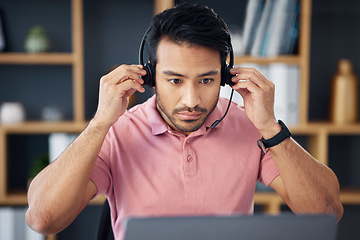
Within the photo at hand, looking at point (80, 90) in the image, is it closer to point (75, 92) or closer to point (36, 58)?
point (75, 92)

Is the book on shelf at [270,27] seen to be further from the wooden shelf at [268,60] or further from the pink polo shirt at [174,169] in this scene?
the pink polo shirt at [174,169]

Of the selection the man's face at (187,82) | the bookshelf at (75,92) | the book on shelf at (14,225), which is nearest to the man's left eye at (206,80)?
the man's face at (187,82)

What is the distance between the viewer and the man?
1.27 metres

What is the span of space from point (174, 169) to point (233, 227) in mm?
623

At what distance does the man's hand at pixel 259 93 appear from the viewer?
4.30 feet

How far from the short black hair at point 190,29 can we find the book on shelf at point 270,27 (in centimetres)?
130

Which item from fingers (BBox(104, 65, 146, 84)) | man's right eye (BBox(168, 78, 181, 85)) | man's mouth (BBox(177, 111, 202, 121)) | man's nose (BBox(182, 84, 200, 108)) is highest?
fingers (BBox(104, 65, 146, 84))

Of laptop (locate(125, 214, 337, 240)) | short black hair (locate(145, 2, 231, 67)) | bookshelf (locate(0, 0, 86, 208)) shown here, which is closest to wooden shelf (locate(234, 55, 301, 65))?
bookshelf (locate(0, 0, 86, 208))

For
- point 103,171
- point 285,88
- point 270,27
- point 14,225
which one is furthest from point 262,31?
point 14,225

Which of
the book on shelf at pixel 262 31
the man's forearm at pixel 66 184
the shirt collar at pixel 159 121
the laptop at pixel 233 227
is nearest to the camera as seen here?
the laptop at pixel 233 227

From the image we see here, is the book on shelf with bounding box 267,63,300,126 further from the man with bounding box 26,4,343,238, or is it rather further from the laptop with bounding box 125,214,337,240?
the laptop with bounding box 125,214,337,240

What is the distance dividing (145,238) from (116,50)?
220cm

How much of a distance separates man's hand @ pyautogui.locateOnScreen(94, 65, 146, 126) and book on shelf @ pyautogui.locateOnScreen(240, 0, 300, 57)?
146 centimetres

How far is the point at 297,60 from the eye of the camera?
2.61m
